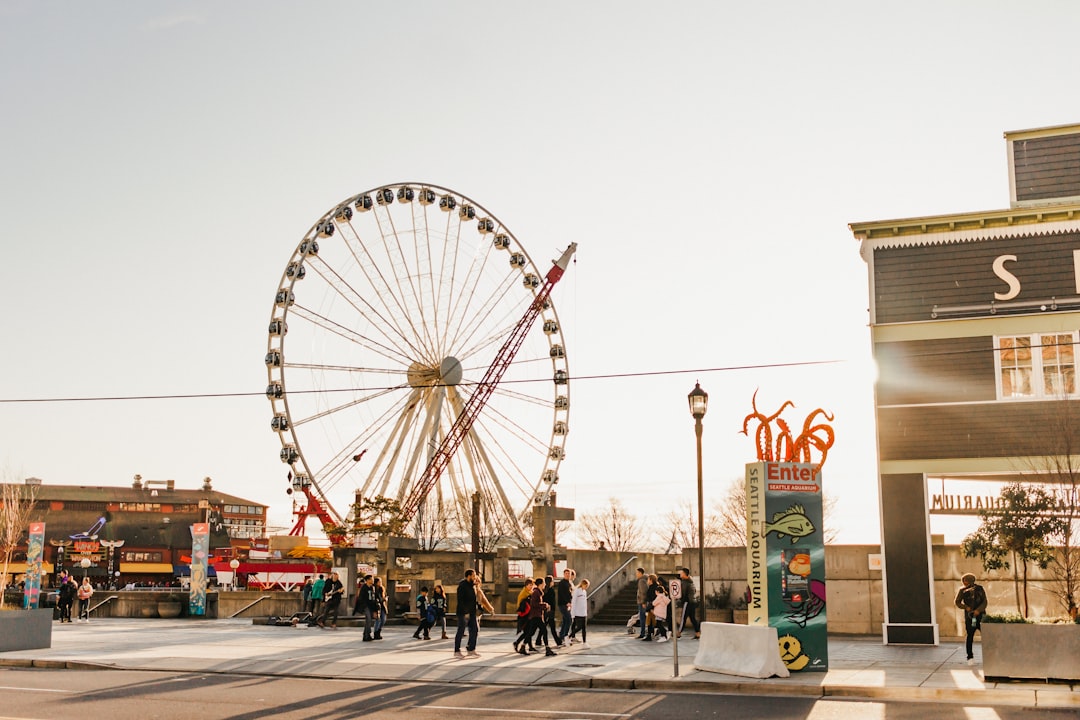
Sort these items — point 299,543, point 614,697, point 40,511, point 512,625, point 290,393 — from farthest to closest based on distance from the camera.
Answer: point 40,511
point 299,543
point 290,393
point 512,625
point 614,697

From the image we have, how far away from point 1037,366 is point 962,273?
2718 millimetres

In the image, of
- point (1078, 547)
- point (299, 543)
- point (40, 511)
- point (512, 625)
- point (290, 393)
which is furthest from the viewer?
point (40, 511)

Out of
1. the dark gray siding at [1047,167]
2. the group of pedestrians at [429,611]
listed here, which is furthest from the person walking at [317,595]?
the dark gray siding at [1047,167]

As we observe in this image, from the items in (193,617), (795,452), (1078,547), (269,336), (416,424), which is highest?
(269,336)

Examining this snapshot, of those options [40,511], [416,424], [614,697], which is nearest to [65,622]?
[416,424]

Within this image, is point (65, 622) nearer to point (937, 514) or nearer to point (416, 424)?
point (416, 424)

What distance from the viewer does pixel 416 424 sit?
4094 centimetres

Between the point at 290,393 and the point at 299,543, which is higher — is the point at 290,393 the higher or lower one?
the higher one

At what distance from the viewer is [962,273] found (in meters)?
25.0

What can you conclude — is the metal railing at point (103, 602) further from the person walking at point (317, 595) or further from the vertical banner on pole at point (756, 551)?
the vertical banner on pole at point (756, 551)

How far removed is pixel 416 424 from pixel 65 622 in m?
13.8

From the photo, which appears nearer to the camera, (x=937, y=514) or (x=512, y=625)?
(x=937, y=514)

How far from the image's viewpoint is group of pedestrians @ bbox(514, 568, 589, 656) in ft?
70.2

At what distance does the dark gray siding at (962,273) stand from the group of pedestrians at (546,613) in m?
9.73
